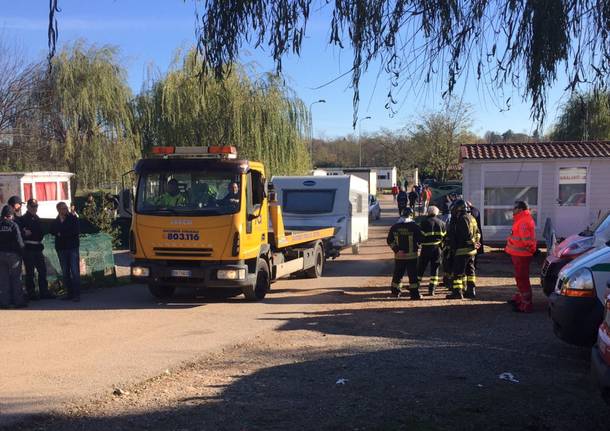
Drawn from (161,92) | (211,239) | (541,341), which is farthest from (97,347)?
(161,92)

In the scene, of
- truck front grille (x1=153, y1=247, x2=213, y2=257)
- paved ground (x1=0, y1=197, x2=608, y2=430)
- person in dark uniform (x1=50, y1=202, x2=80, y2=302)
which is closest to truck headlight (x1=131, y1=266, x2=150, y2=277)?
truck front grille (x1=153, y1=247, x2=213, y2=257)

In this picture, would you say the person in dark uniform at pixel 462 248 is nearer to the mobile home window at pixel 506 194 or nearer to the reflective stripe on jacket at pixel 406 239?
the reflective stripe on jacket at pixel 406 239

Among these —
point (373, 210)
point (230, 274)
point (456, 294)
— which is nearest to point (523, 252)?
point (456, 294)

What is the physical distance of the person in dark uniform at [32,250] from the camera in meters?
10.9

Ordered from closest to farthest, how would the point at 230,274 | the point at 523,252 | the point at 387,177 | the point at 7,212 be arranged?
the point at 523,252 < the point at 230,274 < the point at 7,212 < the point at 387,177

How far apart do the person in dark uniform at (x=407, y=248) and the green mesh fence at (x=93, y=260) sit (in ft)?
20.9

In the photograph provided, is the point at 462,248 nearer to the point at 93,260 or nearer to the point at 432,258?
the point at 432,258

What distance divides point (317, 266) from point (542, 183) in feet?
22.8

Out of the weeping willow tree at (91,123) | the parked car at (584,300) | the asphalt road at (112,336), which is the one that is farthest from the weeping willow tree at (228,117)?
the parked car at (584,300)

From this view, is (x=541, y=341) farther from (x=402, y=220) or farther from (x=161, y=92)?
(x=161, y=92)

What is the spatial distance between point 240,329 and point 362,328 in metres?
1.80

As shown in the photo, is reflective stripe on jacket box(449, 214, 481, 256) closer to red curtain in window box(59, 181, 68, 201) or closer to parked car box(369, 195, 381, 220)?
red curtain in window box(59, 181, 68, 201)

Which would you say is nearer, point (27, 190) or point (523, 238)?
point (523, 238)

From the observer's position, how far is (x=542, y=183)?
16453 mm
